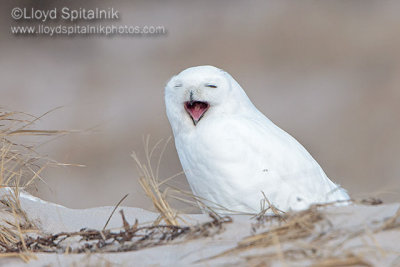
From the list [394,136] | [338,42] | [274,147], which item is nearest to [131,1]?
[338,42]

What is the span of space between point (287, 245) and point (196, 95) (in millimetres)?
1910

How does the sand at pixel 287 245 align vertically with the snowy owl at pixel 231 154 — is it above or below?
below

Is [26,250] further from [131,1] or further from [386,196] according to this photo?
[131,1]

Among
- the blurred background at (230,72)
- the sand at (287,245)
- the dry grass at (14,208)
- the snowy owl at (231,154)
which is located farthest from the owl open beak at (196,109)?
the blurred background at (230,72)

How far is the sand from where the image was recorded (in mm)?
1922

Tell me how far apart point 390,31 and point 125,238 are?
9.77 m

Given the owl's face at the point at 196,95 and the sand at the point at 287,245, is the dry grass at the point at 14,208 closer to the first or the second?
the sand at the point at 287,245

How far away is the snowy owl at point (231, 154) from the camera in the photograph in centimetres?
385

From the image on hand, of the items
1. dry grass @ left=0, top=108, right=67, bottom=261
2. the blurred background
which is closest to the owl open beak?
dry grass @ left=0, top=108, right=67, bottom=261

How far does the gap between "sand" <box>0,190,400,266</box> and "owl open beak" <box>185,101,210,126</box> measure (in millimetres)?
1570

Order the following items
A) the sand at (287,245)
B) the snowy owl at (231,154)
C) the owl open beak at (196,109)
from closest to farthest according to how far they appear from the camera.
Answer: the sand at (287,245)
the snowy owl at (231,154)
the owl open beak at (196,109)

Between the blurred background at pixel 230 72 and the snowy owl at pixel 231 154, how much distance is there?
4.64 metres

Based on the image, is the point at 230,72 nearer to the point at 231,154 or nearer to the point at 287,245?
the point at 231,154

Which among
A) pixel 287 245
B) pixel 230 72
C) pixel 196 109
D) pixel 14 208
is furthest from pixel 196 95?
pixel 230 72
